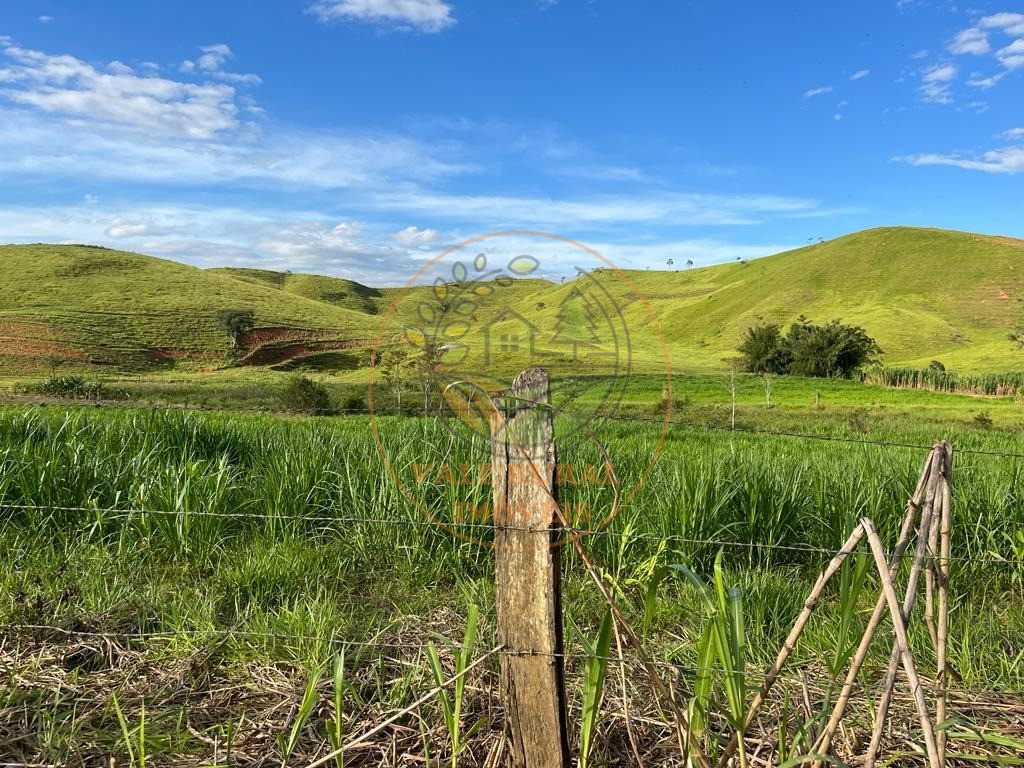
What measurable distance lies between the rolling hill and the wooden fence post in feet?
137

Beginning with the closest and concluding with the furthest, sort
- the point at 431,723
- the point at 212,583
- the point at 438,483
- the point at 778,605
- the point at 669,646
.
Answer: the point at 431,723, the point at 669,646, the point at 778,605, the point at 212,583, the point at 438,483

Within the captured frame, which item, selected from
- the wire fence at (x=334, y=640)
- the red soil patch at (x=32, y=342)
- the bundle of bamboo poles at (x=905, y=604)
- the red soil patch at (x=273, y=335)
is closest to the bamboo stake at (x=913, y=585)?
the bundle of bamboo poles at (x=905, y=604)

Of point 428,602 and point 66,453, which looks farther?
point 66,453

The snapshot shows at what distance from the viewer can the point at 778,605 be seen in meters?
3.38

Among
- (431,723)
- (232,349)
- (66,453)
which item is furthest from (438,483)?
(232,349)

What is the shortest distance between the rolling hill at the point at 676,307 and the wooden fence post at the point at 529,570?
41748mm

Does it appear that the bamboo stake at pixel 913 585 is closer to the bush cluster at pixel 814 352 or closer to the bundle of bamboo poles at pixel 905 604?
the bundle of bamboo poles at pixel 905 604

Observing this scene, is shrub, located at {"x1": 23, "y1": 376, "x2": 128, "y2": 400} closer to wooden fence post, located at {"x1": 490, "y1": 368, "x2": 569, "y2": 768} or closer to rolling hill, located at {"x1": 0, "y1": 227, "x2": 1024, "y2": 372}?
rolling hill, located at {"x1": 0, "y1": 227, "x2": 1024, "y2": 372}

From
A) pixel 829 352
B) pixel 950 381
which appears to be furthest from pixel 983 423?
pixel 829 352

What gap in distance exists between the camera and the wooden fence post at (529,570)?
1799mm

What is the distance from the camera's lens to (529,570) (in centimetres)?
184

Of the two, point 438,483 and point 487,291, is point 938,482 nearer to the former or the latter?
point 487,291

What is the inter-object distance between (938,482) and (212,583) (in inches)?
139

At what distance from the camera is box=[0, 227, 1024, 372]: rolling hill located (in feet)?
161
